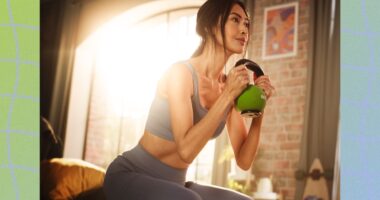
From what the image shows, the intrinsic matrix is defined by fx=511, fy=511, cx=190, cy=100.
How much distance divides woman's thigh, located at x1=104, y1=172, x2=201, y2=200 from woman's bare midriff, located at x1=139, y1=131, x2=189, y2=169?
4cm

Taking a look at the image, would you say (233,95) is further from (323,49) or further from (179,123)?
(323,49)

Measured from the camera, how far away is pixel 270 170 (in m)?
1.68

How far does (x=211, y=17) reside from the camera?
648 millimetres

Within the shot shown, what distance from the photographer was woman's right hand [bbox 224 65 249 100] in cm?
59

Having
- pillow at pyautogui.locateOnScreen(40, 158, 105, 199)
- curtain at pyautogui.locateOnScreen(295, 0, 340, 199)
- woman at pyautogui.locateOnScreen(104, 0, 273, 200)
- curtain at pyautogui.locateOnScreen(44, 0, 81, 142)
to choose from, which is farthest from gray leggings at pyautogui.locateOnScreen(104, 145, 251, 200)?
curtain at pyautogui.locateOnScreen(295, 0, 340, 199)

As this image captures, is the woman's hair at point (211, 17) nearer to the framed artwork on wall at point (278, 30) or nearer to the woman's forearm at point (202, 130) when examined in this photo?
the woman's forearm at point (202, 130)

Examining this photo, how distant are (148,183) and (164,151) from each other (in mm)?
60

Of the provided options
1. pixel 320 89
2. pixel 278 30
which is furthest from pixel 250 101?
pixel 320 89

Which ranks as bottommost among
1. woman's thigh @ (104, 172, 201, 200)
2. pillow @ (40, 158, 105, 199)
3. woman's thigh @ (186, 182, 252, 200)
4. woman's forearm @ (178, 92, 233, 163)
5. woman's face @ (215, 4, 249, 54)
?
pillow @ (40, 158, 105, 199)

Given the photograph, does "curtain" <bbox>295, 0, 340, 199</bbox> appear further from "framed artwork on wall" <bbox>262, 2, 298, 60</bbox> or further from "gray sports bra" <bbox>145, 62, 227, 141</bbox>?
"gray sports bra" <bbox>145, 62, 227, 141</bbox>

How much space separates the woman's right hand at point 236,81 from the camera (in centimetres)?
59

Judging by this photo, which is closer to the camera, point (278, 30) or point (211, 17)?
point (211, 17)

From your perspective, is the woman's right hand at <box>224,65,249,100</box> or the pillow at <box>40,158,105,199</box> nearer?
the woman's right hand at <box>224,65,249,100</box>

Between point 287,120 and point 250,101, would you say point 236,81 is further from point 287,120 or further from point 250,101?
point 287,120
